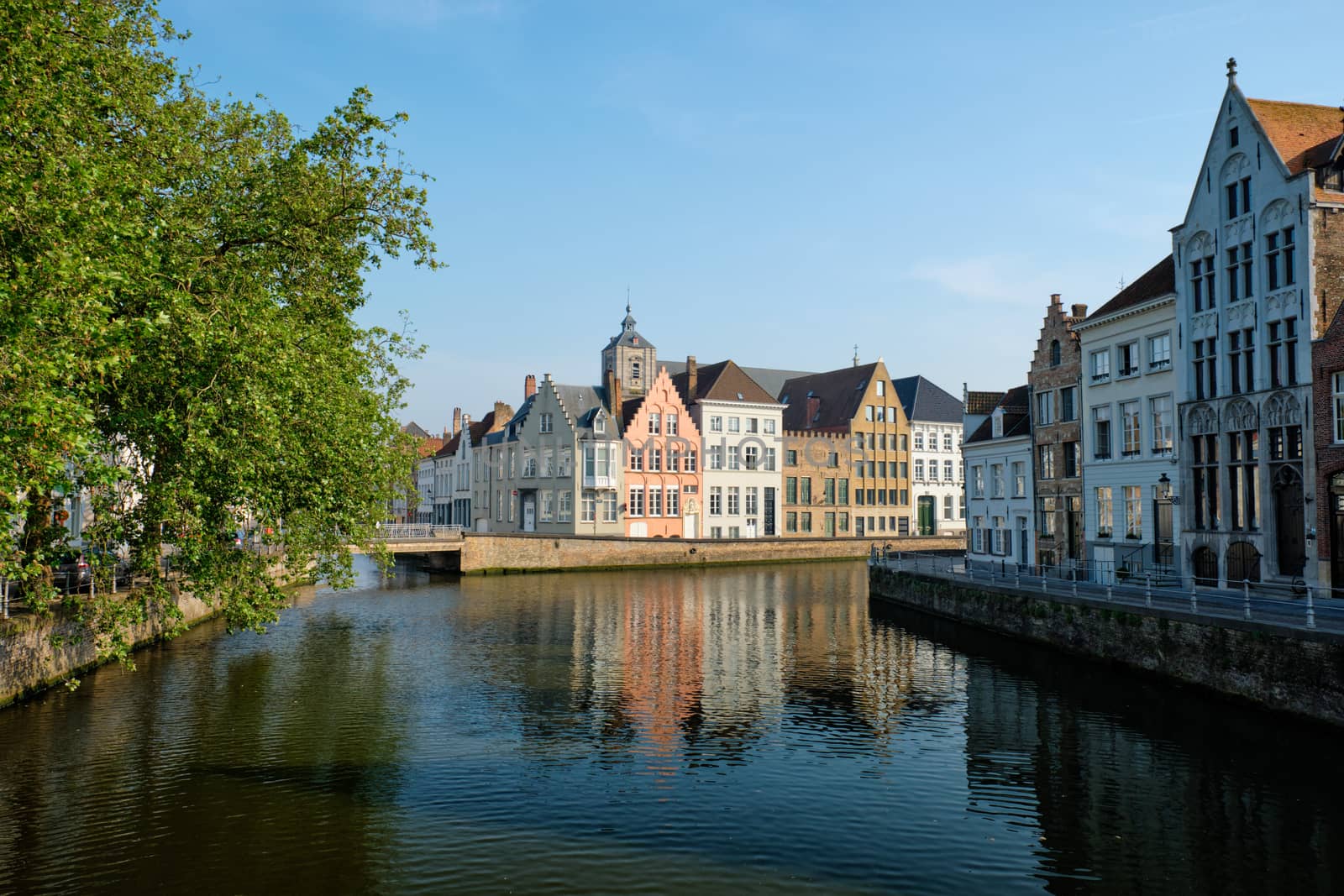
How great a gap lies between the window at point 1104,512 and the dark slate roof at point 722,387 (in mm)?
Answer: 46222

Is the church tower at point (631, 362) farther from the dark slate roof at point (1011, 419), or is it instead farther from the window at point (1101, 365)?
the window at point (1101, 365)

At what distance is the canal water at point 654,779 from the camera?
1334cm

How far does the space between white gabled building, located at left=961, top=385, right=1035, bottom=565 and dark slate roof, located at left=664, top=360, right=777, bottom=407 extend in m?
33.0

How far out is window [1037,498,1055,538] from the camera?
44.5 m

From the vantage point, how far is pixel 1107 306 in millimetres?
40812

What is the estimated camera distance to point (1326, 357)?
2805 centimetres

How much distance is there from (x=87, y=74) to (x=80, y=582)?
53.4ft

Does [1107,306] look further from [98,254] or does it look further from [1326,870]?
[98,254]

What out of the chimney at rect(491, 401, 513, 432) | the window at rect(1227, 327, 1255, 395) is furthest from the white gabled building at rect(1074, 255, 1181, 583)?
the chimney at rect(491, 401, 513, 432)

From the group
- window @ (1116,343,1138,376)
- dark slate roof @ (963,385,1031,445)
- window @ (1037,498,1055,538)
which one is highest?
window @ (1116,343,1138,376)

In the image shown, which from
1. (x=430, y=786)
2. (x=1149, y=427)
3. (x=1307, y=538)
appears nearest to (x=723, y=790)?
(x=430, y=786)

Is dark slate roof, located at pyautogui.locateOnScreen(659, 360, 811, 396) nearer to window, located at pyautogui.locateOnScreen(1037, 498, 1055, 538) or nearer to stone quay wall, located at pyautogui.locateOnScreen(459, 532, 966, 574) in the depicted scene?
stone quay wall, located at pyautogui.locateOnScreen(459, 532, 966, 574)

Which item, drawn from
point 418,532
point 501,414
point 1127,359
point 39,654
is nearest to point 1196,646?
point 1127,359

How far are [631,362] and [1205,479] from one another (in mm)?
55227
